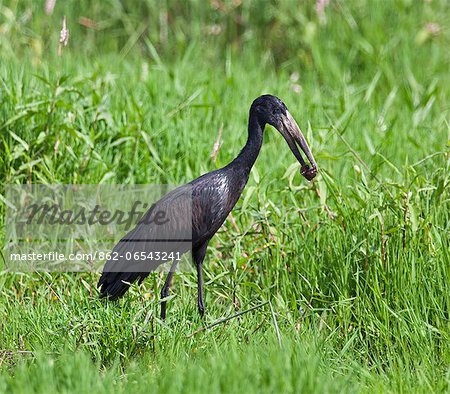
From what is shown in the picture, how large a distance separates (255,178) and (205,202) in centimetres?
73

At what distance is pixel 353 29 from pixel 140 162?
322cm

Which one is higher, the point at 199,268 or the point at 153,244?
the point at 153,244

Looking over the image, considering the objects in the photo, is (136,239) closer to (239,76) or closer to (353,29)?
(239,76)

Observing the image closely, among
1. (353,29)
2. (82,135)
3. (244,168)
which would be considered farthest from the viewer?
(353,29)

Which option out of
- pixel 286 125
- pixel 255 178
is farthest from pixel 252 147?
pixel 255 178

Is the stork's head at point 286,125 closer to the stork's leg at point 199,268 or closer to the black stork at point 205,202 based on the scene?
the black stork at point 205,202

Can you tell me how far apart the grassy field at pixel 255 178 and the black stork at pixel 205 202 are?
160 mm

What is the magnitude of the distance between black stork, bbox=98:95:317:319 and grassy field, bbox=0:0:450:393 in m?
0.16

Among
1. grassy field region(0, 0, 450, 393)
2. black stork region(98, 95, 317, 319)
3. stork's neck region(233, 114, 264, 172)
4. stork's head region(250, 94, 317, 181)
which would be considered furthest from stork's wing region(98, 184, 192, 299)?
stork's head region(250, 94, 317, 181)

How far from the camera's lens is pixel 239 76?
7.74 metres

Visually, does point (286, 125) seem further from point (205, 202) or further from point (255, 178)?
point (255, 178)

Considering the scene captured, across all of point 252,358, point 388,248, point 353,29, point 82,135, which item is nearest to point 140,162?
point 82,135

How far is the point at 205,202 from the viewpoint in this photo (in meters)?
4.50

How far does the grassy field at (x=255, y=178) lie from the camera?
4.20m
